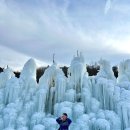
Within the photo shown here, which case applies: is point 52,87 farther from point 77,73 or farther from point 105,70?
point 105,70

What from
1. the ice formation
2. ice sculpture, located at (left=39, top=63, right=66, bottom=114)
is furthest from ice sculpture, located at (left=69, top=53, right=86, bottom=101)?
ice sculpture, located at (left=39, top=63, right=66, bottom=114)

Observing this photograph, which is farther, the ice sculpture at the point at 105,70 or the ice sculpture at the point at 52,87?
the ice sculpture at the point at 105,70

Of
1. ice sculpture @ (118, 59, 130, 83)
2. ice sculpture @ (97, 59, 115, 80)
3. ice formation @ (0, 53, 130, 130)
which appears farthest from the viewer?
ice sculpture @ (118, 59, 130, 83)

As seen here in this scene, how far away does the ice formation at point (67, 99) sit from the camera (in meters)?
17.9

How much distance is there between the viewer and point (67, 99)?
766 inches

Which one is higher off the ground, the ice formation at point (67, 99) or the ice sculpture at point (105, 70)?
the ice sculpture at point (105, 70)

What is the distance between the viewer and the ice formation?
58.7 feet

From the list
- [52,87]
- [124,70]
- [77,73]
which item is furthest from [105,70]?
[52,87]

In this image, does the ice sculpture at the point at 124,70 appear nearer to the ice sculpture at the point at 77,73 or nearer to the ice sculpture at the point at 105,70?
the ice sculpture at the point at 105,70

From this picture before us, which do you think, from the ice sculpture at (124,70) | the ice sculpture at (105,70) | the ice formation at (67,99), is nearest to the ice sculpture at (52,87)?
the ice formation at (67,99)

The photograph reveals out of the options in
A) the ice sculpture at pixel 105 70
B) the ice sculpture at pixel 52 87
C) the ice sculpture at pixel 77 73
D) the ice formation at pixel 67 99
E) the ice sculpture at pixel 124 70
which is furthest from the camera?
the ice sculpture at pixel 124 70

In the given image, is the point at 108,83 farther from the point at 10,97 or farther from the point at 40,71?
the point at 40,71

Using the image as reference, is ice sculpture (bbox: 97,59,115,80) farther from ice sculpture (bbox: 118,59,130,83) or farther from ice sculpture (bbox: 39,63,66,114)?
ice sculpture (bbox: 39,63,66,114)

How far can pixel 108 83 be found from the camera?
1983cm
